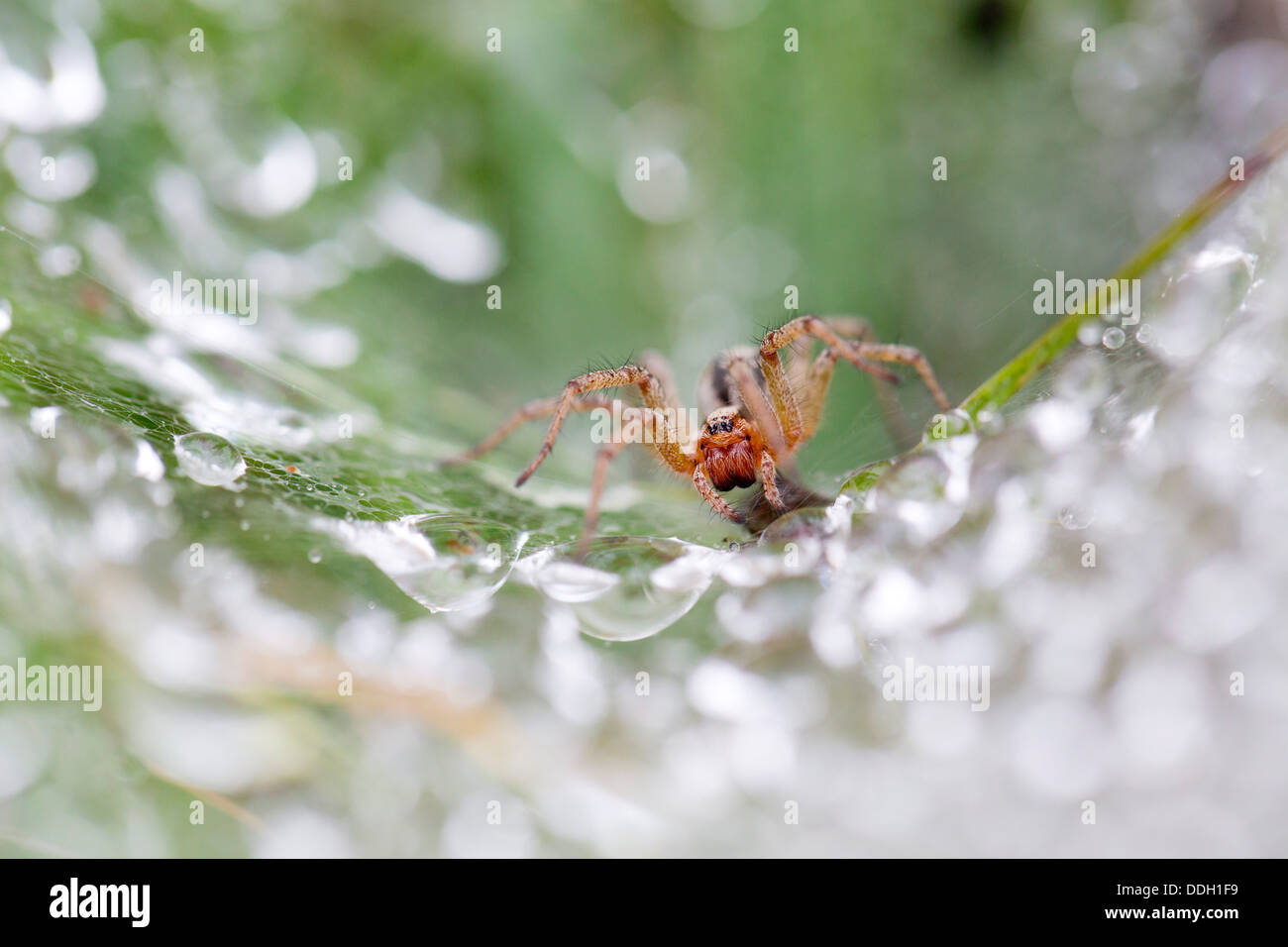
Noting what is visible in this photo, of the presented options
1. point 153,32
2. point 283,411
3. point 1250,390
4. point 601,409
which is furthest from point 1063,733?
point 153,32

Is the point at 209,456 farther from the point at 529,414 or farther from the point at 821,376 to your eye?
the point at 821,376

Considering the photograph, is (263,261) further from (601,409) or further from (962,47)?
(962,47)

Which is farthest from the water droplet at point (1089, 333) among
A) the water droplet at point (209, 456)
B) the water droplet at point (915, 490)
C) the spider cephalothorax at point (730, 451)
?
the water droplet at point (209, 456)
